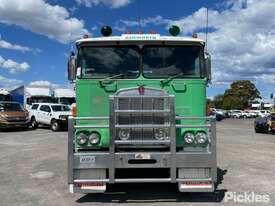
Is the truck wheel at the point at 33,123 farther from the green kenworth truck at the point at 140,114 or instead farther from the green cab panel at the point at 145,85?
the green cab panel at the point at 145,85

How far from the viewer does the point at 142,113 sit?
7770mm

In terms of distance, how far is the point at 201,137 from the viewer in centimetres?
792

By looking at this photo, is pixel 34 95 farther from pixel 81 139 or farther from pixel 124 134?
pixel 124 134

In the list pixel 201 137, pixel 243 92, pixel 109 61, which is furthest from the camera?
pixel 243 92

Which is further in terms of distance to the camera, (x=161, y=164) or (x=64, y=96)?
(x=64, y=96)

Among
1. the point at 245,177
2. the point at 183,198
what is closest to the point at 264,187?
the point at 245,177

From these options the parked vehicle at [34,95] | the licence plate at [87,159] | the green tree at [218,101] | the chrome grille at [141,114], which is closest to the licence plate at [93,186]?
the licence plate at [87,159]

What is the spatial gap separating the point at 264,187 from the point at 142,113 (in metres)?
3.48

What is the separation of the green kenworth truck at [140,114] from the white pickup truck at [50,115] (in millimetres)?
19922

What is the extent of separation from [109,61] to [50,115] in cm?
2130

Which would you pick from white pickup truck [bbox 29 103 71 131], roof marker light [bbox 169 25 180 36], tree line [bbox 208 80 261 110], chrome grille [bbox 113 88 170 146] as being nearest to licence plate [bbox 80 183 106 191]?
chrome grille [bbox 113 88 170 146]

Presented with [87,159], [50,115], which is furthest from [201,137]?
[50,115]

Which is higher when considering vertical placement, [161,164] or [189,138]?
[189,138]

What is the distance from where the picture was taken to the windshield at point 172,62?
336 inches
